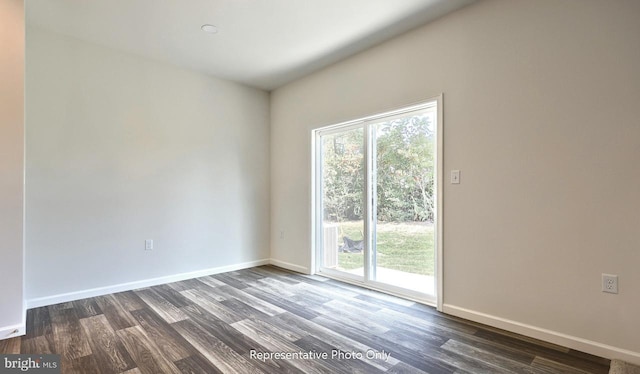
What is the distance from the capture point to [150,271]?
144 inches

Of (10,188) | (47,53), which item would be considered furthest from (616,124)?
(47,53)

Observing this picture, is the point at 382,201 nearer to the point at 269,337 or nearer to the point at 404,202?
the point at 404,202

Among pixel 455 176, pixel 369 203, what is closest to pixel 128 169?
pixel 369 203

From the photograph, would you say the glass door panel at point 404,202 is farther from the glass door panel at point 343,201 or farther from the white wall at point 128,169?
the white wall at point 128,169

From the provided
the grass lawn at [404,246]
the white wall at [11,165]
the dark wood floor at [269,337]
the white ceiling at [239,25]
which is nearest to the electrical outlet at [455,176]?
the grass lawn at [404,246]

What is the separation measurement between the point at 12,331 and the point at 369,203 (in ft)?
10.7

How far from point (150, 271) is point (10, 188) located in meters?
1.67

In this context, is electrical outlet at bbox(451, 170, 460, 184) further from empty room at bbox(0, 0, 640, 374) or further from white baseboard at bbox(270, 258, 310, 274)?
white baseboard at bbox(270, 258, 310, 274)

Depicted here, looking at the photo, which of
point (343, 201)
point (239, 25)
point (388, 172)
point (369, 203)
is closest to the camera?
point (239, 25)

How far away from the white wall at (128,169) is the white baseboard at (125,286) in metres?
0.03

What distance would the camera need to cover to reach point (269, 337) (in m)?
2.36

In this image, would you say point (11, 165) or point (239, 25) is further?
point (239, 25)

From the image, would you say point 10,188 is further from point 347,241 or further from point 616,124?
point 616,124

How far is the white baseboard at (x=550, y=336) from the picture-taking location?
78.7 inches
